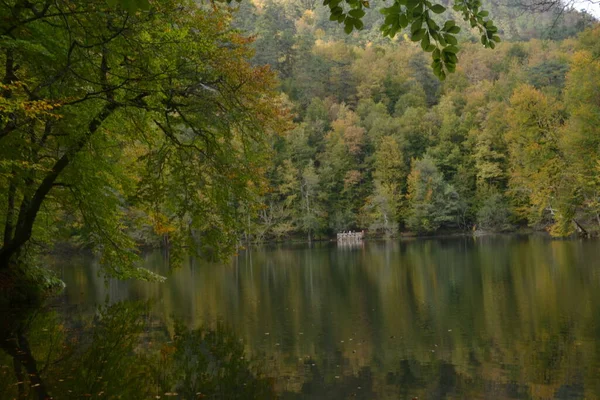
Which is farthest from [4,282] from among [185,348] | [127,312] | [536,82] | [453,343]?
[536,82]

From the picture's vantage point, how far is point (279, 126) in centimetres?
1048

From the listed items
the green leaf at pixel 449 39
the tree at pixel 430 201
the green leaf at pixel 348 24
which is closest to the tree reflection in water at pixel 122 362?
the green leaf at pixel 348 24

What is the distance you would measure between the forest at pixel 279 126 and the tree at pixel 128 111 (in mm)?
50

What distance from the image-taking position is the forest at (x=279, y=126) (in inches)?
230

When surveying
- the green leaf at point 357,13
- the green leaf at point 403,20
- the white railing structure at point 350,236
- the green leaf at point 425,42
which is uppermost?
the white railing structure at point 350,236

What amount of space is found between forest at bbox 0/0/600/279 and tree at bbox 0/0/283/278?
0.05 meters

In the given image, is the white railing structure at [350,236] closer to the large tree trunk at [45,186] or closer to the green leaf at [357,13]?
the large tree trunk at [45,186]

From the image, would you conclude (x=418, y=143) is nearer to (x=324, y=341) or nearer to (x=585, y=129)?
(x=585, y=129)

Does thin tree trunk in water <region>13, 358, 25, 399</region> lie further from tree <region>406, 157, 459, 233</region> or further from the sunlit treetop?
tree <region>406, 157, 459, 233</region>

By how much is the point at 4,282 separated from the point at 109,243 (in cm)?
394

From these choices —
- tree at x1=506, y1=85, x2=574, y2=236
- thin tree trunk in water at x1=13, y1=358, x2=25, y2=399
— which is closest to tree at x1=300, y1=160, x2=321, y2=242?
tree at x1=506, y1=85, x2=574, y2=236

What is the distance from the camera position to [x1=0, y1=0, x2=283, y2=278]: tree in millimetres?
5523

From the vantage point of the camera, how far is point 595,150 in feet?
85.5

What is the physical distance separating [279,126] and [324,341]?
13.8 feet
